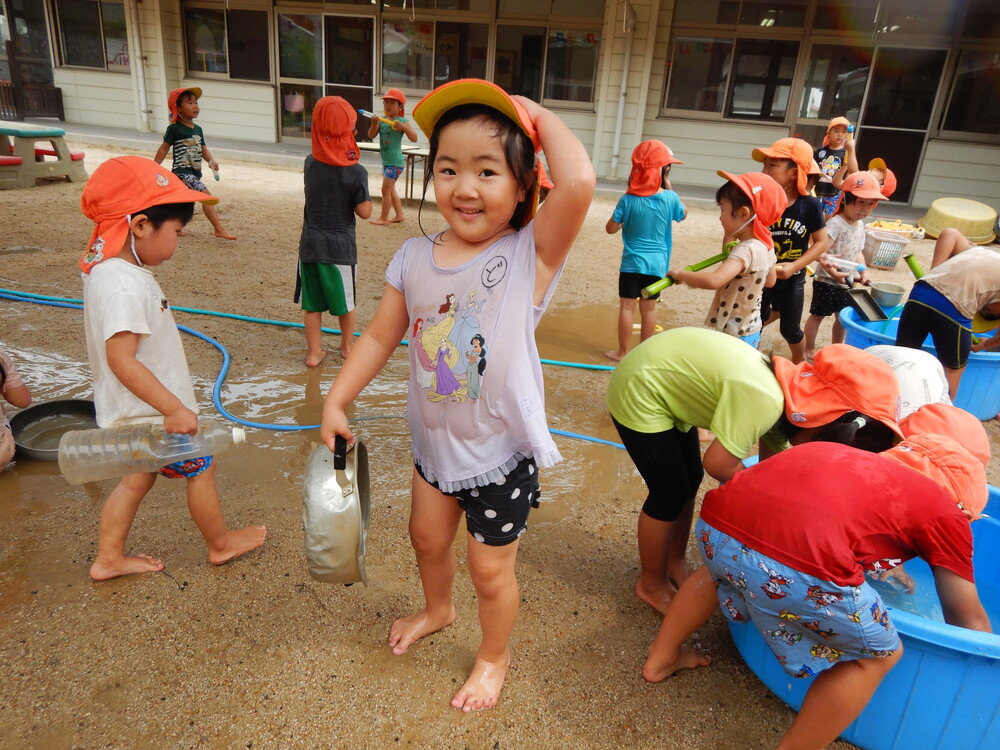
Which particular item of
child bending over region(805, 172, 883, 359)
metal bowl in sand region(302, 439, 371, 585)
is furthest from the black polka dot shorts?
child bending over region(805, 172, 883, 359)

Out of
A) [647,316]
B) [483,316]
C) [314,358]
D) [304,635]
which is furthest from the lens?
[647,316]

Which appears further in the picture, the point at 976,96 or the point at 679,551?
the point at 976,96

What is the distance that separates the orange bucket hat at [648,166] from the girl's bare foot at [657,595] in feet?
9.18

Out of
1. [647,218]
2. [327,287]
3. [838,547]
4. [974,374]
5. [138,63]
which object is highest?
[138,63]

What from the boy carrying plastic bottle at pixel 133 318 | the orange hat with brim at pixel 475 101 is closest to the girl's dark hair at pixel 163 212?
the boy carrying plastic bottle at pixel 133 318

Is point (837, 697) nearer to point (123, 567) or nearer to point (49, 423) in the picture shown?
point (123, 567)

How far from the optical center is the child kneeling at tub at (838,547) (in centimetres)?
155

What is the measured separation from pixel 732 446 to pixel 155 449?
1821mm

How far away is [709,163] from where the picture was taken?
12680 millimetres

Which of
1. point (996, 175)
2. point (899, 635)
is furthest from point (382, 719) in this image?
point (996, 175)

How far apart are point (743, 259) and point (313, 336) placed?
2.52 metres

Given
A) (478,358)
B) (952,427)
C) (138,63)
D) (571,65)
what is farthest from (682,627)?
(138,63)

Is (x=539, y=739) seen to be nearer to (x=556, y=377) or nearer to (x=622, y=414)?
(x=622, y=414)

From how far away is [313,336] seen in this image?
4168 mm
